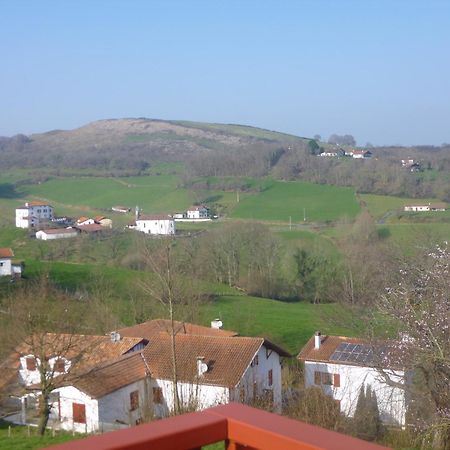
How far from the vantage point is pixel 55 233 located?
57.4 metres

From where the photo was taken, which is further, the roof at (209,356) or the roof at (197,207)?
the roof at (197,207)

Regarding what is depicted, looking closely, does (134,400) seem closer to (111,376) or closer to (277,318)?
(111,376)

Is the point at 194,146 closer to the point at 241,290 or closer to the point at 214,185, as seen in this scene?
the point at 214,185

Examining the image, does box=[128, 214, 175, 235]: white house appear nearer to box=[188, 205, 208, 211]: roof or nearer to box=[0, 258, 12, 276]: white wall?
box=[188, 205, 208, 211]: roof

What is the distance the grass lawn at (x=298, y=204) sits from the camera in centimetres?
6172

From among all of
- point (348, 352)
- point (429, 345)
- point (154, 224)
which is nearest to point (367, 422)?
point (429, 345)

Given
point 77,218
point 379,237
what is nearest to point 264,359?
point 379,237

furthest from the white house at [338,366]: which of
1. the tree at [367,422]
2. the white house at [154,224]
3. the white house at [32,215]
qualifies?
the white house at [32,215]

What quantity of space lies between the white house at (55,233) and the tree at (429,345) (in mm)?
48350

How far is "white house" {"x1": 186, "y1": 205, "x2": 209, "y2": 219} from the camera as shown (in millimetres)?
67719

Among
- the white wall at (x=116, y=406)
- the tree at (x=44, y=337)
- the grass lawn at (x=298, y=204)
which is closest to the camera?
the tree at (x=44, y=337)

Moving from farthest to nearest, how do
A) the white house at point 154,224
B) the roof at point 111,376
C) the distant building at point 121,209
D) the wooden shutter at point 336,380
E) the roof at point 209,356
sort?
1. the distant building at point 121,209
2. the white house at point 154,224
3. the wooden shutter at point 336,380
4. the roof at point 209,356
5. the roof at point 111,376

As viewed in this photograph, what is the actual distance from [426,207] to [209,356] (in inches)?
1726

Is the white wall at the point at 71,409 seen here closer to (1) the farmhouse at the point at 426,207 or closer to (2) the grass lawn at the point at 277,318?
(2) the grass lawn at the point at 277,318
